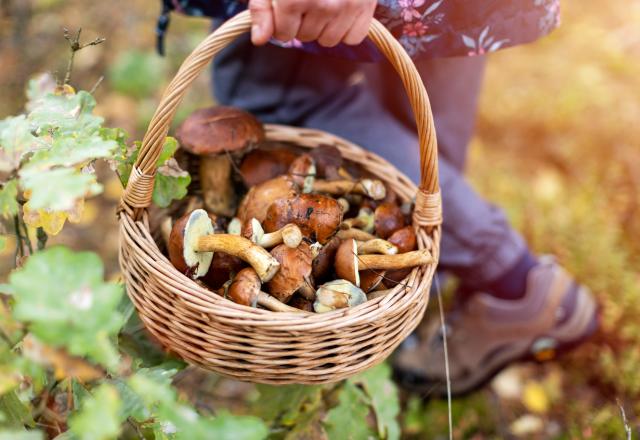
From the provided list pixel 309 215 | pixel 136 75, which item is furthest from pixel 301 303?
pixel 136 75

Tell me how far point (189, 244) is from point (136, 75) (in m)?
2.13

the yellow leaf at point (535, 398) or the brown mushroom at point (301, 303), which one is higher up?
the brown mushroom at point (301, 303)

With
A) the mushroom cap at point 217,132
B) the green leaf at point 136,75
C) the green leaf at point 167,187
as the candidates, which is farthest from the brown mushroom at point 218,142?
the green leaf at point 136,75

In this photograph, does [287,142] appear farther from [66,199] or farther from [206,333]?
[66,199]

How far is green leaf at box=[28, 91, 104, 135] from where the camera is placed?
1.12 meters

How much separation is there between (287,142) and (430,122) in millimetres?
531

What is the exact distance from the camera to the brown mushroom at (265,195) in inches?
51.2

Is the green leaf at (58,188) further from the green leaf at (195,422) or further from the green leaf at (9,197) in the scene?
the green leaf at (195,422)

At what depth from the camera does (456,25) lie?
1343mm

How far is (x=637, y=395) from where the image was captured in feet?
6.31

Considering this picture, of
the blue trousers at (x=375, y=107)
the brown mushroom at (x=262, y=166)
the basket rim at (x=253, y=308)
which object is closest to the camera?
the basket rim at (x=253, y=308)

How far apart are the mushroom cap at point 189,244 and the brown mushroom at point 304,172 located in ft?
0.88

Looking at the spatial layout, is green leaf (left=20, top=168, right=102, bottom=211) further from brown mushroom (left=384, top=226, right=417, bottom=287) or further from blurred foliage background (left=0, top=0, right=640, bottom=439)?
blurred foliage background (left=0, top=0, right=640, bottom=439)

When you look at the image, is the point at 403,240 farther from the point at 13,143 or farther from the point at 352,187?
the point at 13,143
